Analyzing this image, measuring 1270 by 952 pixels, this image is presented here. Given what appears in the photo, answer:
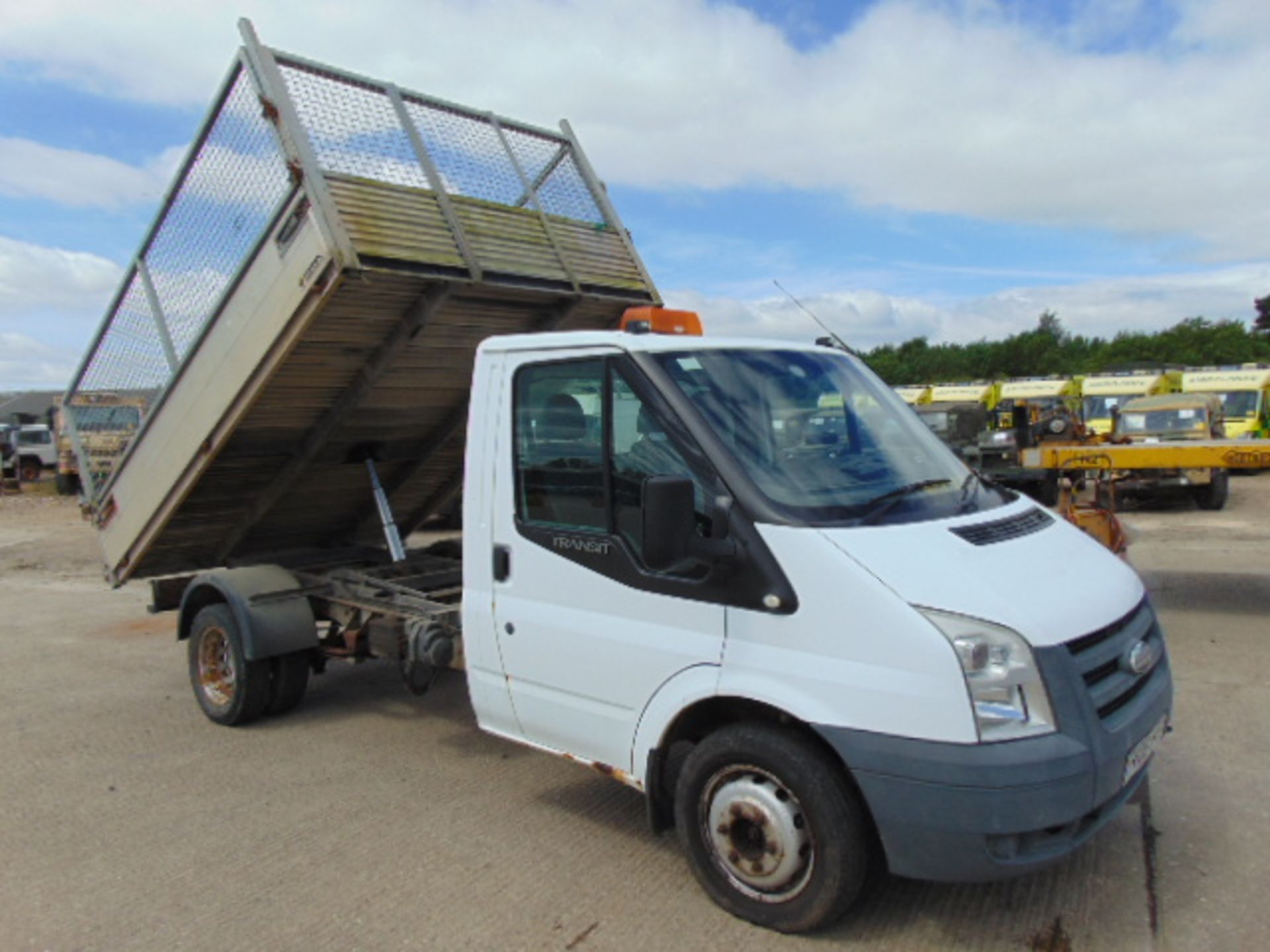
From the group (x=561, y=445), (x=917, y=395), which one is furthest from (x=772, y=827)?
(x=917, y=395)

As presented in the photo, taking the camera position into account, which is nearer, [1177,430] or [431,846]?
[431,846]

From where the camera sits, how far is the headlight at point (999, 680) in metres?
2.88

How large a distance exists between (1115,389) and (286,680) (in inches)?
939

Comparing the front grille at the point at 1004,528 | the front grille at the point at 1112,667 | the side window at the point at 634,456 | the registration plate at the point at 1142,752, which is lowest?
the registration plate at the point at 1142,752

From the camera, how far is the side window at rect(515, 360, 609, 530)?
380 centimetres

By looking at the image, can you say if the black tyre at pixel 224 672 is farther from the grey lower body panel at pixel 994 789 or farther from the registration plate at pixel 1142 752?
the registration plate at pixel 1142 752

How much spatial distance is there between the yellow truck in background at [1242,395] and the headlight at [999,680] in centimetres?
2201

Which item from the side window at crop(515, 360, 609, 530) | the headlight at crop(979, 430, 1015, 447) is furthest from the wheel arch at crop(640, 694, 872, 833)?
the headlight at crop(979, 430, 1015, 447)

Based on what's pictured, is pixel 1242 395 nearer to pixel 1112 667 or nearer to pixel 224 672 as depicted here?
pixel 1112 667

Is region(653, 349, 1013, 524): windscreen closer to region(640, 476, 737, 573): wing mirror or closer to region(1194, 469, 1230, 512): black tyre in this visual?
region(640, 476, 737, 573): wing mirror

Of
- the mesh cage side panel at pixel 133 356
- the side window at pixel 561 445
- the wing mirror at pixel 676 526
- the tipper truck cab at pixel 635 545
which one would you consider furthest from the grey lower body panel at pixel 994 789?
the mesh cage side panel at pixel 133 356

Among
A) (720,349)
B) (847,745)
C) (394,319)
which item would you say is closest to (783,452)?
(720,349)

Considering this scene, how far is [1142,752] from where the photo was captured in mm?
3256

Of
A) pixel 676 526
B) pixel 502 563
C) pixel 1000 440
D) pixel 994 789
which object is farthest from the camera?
pixel 1000 440
